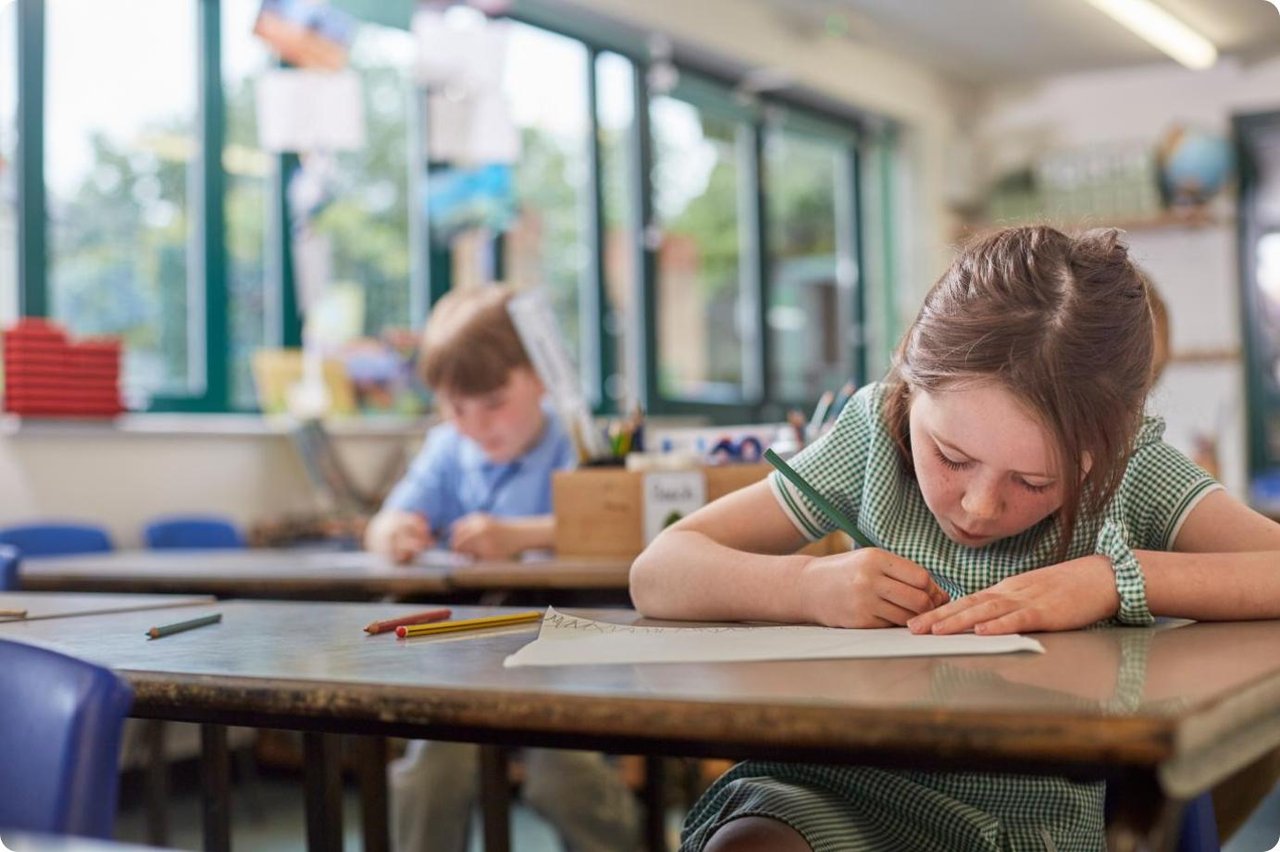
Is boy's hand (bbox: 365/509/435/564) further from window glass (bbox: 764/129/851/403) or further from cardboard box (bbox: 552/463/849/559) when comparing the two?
window glass (bbox: 764/129/851/403)

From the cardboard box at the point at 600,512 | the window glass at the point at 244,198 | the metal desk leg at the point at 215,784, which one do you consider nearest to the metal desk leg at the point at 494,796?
the metal desk leg at the point at 215,784

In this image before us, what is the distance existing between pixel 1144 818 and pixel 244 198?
4.13 metres

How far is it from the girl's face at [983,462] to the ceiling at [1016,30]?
546cm

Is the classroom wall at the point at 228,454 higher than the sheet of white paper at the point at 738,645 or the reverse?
higher

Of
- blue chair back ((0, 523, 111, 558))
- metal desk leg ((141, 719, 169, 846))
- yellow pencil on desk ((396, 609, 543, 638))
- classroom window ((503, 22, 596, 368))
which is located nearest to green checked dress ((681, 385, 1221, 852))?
yellow pencil on desk ((396, 609, 543, 638))

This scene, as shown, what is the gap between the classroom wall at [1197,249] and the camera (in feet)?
24.2

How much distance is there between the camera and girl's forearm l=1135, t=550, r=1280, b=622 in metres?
1.17

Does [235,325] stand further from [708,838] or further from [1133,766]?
[1133,766]

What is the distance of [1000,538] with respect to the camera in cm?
129

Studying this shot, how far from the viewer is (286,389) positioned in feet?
14.7

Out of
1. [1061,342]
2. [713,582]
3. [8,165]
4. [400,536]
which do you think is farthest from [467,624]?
[8,165]

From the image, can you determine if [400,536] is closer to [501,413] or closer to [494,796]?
[501,413]

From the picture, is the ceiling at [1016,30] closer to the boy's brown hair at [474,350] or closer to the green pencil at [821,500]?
the boy's brown hair at [474,350]

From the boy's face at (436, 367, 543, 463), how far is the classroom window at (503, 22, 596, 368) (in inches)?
100
